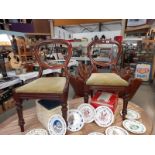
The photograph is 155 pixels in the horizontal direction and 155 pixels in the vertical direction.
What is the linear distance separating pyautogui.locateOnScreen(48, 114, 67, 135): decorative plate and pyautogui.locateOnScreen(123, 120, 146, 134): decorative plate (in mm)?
599

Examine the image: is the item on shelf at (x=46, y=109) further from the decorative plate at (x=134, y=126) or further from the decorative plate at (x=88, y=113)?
the decorative plate at (x=134, y=126)

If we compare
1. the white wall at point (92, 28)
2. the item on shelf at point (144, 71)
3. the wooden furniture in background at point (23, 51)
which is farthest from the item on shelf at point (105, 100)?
the white wall at point (92, 28)

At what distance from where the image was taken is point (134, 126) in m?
1.19

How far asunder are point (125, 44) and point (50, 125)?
172 inches

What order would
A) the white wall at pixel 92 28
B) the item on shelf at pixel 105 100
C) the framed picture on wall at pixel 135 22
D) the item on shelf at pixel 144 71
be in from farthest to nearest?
the white wall at pixel 92 28 → the item on shelf at pixel 144 71 → the framed picture on wall at pixel 135 22 → the item on shelf at pixel 105 100

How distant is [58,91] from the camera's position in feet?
3.10

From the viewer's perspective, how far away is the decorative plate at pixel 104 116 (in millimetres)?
1214

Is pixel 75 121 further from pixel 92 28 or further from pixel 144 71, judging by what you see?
pixel 92 28

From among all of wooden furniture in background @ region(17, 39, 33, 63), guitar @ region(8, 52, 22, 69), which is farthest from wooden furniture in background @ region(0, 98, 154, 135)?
wooden furniture in background @ region(17, 39, 33, 63)

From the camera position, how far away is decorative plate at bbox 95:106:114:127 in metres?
1.21

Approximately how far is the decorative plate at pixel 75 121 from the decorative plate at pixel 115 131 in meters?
0.24

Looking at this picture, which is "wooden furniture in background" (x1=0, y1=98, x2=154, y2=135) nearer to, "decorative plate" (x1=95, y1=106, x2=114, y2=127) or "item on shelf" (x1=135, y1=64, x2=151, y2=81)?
"decorative plate" (x1=95, y1=106, x2=114, y2=127)

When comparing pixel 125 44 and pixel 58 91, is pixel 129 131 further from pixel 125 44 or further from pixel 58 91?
pixel 125 44
